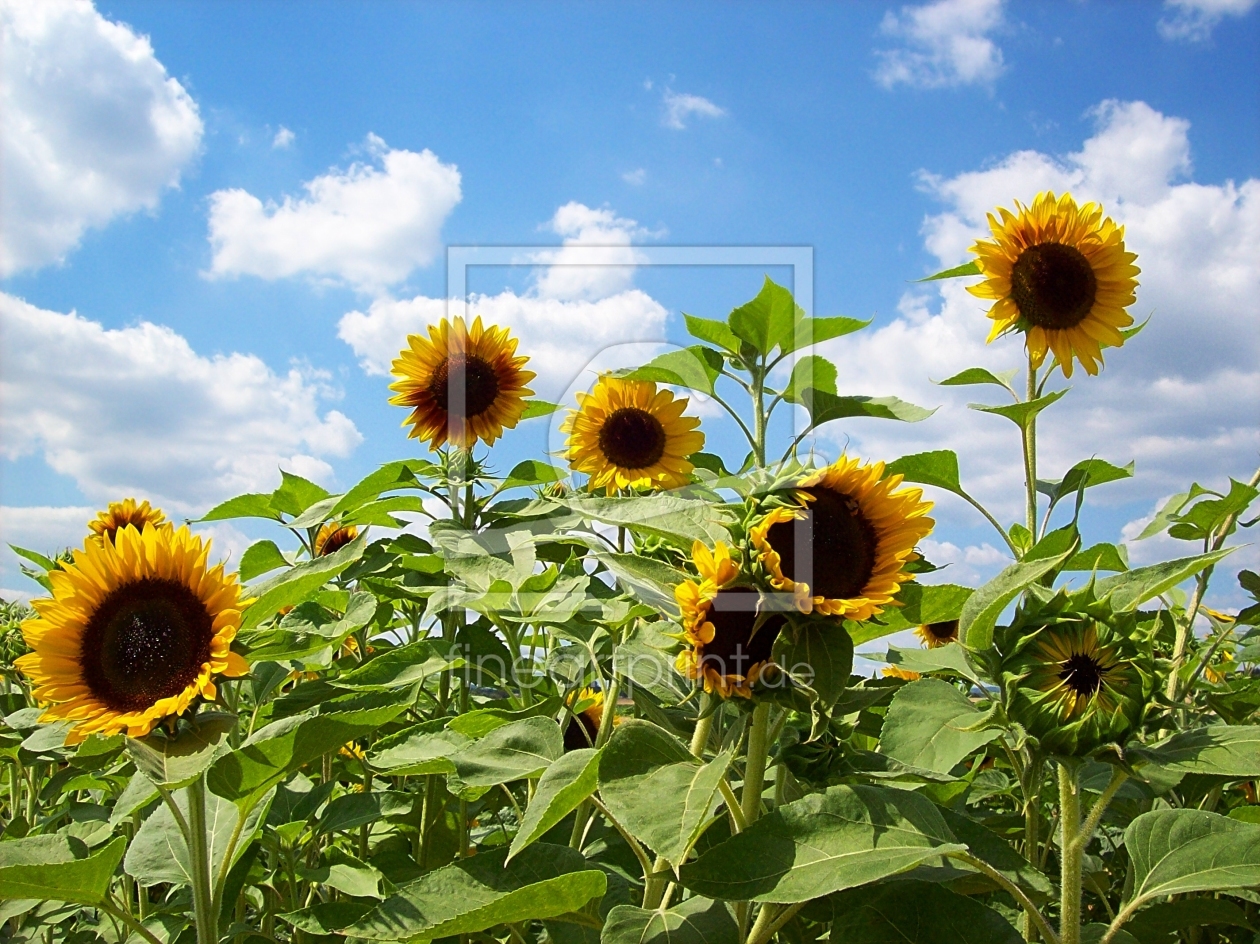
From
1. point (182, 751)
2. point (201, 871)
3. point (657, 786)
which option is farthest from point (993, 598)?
point (201, 871)

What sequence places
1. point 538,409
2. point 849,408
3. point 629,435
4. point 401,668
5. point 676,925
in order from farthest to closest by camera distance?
1. point 538,409
2. point 629,435
3. point 849,408
4. point 401,668
5. point 676,925

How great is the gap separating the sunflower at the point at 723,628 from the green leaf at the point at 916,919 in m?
0.32

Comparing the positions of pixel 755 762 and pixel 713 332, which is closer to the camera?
pixel 755 762

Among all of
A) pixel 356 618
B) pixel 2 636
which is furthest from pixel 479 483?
pixel 2 636

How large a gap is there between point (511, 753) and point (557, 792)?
0.73 ft

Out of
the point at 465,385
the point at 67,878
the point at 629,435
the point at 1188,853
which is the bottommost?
the point at 67,878

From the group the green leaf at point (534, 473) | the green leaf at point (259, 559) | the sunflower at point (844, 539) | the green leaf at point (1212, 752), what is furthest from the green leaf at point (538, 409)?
the green leaf at point (1212, 752)

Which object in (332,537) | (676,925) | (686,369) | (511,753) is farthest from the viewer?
(332,537)

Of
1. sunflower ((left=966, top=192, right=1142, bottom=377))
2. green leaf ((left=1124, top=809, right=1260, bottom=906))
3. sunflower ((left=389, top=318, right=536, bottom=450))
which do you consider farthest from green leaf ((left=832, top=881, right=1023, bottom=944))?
sunflower ((left=389, top=318, right=536, bottom=450))

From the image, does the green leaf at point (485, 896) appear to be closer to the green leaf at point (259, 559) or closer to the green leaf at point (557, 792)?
the green leaf at point (557, 792)

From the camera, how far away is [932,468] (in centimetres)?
186

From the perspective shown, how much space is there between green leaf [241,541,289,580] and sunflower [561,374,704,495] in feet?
2.66

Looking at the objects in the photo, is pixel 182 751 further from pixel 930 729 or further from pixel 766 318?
pixel 766 318

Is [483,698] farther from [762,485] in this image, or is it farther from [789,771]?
[762,485]
